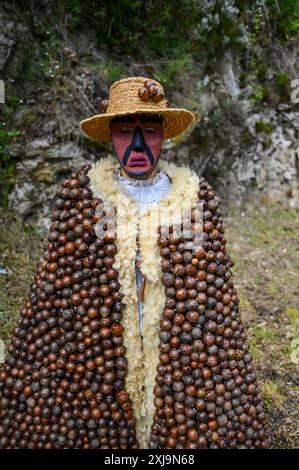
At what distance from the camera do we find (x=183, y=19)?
516cm

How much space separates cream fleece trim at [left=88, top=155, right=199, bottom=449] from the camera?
2.25m

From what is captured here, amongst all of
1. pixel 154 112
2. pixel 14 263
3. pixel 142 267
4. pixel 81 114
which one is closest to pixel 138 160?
pixel 154 112

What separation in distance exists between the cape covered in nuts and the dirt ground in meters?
0.96

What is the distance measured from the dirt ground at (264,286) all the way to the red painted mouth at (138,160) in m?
1.89

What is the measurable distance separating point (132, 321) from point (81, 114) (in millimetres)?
2879

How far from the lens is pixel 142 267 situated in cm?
225

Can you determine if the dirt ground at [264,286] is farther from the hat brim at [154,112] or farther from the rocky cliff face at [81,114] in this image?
the hat brim at [154,112]

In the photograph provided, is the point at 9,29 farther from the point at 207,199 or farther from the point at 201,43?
the point at 207,199

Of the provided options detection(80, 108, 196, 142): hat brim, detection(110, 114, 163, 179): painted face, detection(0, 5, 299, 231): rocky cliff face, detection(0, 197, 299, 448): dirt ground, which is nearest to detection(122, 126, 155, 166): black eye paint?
detection(110, 114, 163, 179): painted face

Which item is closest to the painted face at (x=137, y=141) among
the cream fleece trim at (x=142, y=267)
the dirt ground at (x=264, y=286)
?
the cream fleece trim at (x=142, y=267)

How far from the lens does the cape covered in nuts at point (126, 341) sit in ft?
7.27

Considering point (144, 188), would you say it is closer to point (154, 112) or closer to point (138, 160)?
point (138, 160)

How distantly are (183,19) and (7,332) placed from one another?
146 inches
